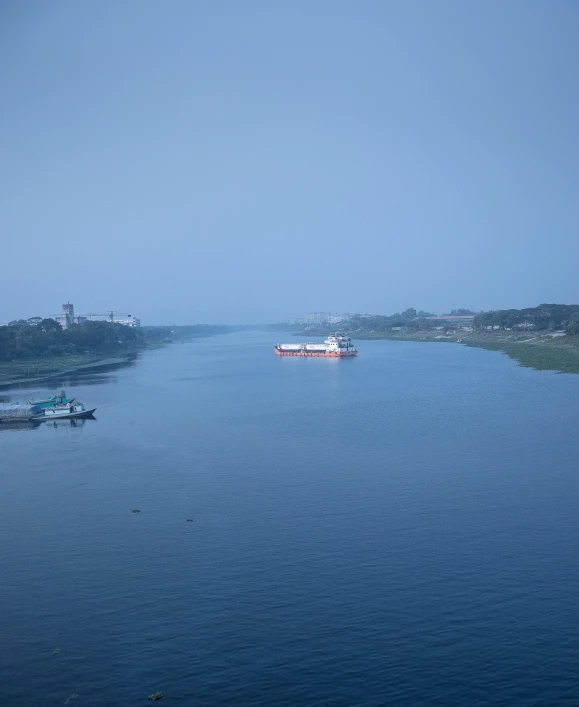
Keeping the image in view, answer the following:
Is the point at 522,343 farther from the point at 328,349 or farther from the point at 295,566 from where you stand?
the point at 295,566

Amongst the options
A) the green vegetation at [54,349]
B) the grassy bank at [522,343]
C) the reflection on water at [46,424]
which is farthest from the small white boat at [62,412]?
the grassy bank at [522,343]

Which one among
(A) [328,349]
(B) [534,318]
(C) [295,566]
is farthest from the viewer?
(B) [534,318]

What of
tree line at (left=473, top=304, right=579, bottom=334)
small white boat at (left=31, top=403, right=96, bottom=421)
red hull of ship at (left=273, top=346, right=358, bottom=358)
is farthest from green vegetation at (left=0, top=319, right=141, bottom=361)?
tree line at (left=473, top=304, right=579, bottom=334)

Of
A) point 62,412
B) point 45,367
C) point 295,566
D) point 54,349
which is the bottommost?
point 295,566

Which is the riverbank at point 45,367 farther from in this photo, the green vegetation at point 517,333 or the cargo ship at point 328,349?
the green vegetation at point 517,333

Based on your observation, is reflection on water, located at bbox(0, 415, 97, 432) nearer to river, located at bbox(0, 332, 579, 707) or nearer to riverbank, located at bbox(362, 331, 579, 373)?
river, located at bbox(0, 332, 579, 707)

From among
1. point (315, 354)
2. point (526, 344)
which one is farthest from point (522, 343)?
point (315, 354)

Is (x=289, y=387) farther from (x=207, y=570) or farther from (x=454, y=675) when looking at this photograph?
(x=454, y=675)
